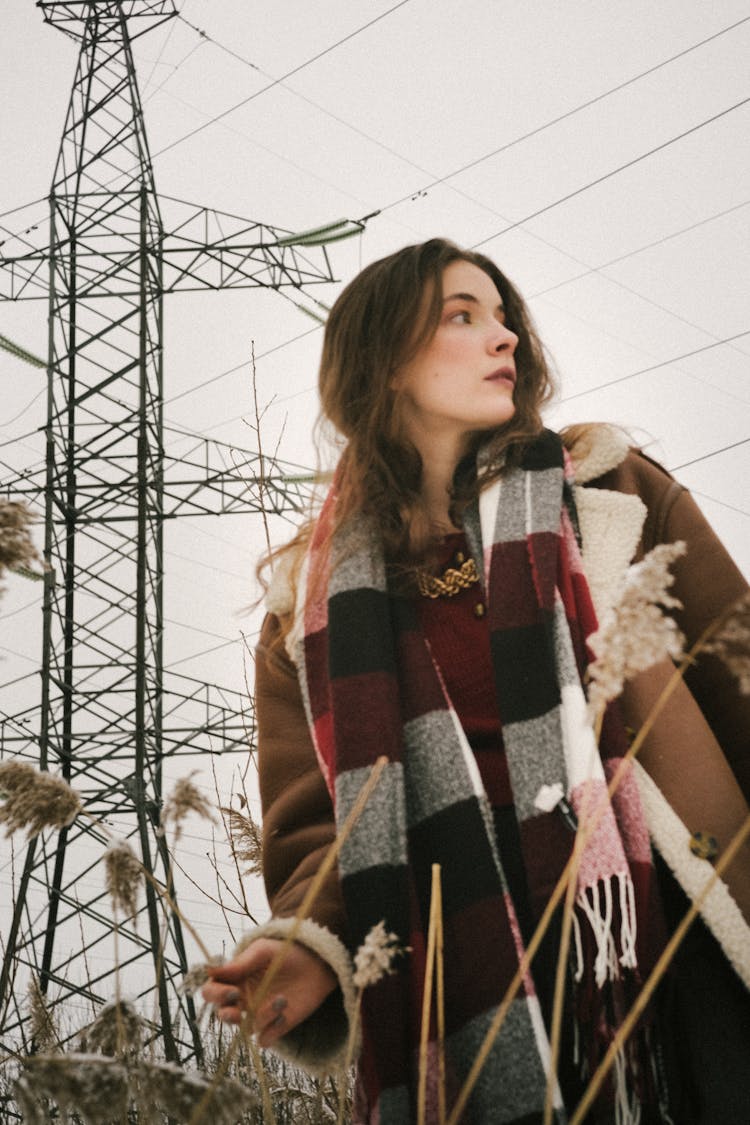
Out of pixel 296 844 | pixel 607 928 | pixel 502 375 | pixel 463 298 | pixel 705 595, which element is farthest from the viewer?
pixel 463 298

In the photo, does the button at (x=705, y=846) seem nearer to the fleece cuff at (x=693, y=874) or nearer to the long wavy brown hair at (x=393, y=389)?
the fleece cuff at (x=693, y=874)

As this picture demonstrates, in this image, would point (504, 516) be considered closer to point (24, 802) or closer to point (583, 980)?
point (583, 980)

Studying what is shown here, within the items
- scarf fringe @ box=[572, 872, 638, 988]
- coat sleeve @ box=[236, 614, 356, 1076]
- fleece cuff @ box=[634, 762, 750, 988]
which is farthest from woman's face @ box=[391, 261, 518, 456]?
scarf fringe @ box=[572, 872, 638, 988]

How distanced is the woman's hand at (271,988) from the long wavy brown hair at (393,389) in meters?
0.58

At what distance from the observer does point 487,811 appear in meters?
1.14

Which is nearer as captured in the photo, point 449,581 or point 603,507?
point 603,507

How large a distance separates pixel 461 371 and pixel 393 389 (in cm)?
17

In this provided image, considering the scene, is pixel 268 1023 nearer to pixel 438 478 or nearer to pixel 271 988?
pixel 271 988

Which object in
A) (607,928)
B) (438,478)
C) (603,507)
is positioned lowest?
(607,928)

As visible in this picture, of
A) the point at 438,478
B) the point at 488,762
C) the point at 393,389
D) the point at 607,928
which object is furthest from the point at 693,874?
the point at 393,389

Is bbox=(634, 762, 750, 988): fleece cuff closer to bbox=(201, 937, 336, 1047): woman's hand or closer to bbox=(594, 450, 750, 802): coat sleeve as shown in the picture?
bbox=(594, 450, 750, 802): coat sleeve

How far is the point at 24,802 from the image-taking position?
0.94m

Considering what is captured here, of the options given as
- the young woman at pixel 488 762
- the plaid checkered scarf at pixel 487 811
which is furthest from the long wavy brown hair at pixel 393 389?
the plaid checkered scarf at pixel 487 811

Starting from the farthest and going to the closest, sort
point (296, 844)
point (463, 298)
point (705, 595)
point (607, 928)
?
1. point (463, 298)
2. point (296, 844)
3. point (705, 595)
4. point (607, 928)
